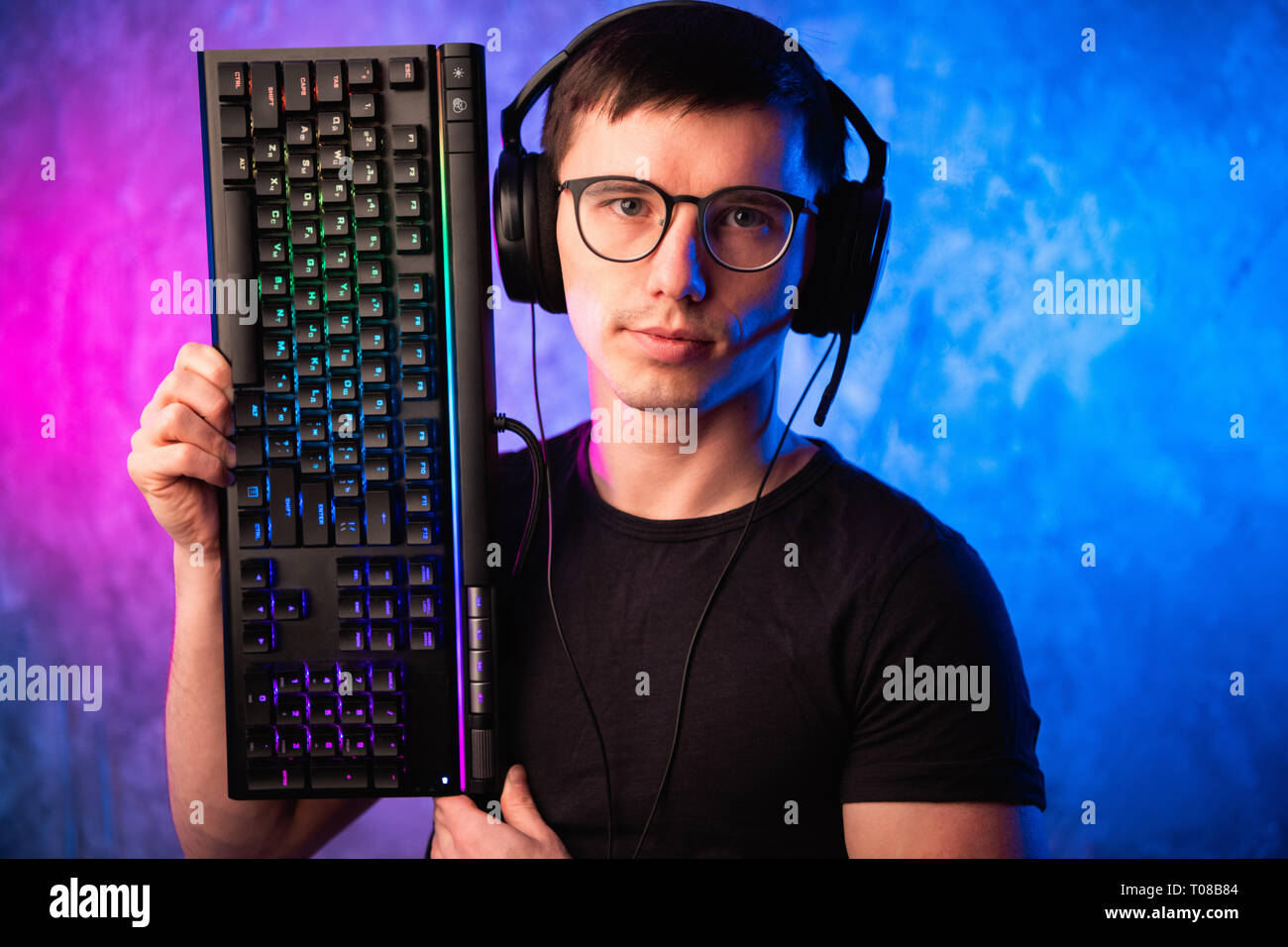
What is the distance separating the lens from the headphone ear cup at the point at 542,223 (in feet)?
2.65

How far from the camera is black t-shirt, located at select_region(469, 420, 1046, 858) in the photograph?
2.49ft

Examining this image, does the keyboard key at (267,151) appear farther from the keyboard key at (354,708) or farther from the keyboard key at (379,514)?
the keyboard key at (354,708)

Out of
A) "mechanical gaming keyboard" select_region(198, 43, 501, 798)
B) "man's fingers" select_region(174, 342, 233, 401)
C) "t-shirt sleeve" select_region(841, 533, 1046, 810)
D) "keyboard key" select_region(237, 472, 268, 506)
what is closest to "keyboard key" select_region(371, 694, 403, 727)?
"mechanical gaming keyboard" select_region(198, 43, 501, 798)

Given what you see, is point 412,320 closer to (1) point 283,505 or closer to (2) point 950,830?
(1) point 283,505

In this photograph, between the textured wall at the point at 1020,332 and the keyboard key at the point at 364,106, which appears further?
the textured wall at the point at 1020,332

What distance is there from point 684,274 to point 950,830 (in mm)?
542

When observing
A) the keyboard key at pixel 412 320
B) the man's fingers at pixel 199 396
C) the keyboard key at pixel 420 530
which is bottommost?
the keyboard key at pixel 420 530

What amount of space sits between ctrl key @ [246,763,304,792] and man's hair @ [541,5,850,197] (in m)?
0.62

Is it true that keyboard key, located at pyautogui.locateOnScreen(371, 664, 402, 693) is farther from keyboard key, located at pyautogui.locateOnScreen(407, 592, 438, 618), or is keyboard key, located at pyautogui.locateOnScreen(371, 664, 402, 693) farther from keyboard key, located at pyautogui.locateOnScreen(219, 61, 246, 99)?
keyboard key, located at pyautogui.locateOnScreen(219, 61, 246, 99)

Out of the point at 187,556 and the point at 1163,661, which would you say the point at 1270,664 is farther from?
the point at 187,556

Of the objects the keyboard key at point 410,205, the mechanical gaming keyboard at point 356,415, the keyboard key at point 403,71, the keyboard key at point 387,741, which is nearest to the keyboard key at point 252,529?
the mechanical gaming keyboard at point 356,415

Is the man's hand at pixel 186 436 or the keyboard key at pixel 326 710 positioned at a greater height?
the man's hand at pixel 186 436
